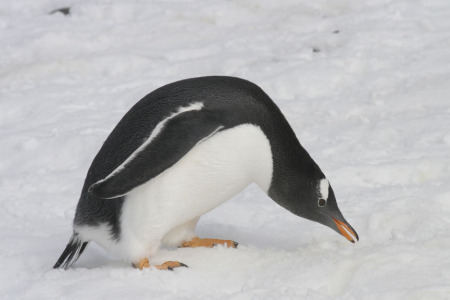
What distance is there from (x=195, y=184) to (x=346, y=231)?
534mm

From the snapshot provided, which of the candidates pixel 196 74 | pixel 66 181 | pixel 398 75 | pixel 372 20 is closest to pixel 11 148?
pixel 66 181

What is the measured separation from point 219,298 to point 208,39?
120 inches

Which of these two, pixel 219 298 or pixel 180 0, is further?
pixel 180 0

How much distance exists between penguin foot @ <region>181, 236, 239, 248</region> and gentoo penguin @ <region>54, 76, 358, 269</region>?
165 millimetres

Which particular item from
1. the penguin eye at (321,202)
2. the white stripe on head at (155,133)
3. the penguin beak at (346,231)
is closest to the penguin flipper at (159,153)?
the white stripe on head at (155,133)

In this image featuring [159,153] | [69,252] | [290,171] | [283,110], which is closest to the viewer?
[159,153]

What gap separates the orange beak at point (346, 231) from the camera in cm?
239

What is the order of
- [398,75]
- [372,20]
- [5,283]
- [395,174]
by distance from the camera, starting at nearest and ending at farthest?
1. [5,283]
2. [395,174]
3. [398,75]
4. [372,20]

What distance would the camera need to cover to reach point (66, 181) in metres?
3.28

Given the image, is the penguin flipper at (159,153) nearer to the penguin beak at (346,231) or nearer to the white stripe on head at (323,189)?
the white stripe on head at (323,189)

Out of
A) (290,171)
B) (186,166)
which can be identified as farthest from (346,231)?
(186,166)

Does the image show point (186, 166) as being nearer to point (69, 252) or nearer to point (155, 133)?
point (155, 133)

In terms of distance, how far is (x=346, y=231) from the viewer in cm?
240

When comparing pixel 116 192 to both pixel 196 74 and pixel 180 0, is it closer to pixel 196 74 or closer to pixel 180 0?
pixel 196 74
